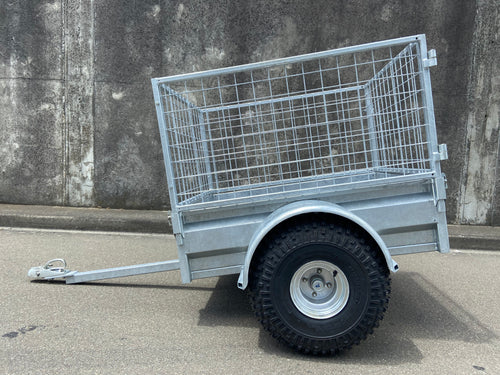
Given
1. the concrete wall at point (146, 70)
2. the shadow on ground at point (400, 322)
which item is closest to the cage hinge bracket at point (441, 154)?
the shadow on ground at point (400, 322)

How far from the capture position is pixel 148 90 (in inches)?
221

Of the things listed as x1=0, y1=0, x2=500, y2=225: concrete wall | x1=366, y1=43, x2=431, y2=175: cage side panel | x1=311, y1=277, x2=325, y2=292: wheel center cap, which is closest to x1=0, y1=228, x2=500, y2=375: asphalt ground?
x1=311, y1=277, x2=325, y2=292: wheel center cap

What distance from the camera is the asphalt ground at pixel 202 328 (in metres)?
2.20

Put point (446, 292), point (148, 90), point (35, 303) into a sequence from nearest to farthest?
point (35, 303) → point (446, 292) → point (148, 90)

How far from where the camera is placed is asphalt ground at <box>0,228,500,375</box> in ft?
7.20

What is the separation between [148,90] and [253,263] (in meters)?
4.16

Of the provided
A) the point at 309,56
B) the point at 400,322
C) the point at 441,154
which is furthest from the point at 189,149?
the point at 400,322

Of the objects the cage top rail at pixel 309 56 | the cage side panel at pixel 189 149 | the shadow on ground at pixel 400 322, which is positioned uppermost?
the cage top rail at pixel 309 56

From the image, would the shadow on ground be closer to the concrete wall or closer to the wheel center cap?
the wheel center cap

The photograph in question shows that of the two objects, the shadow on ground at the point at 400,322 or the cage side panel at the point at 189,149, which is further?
the cage side panel at the point at 189,149

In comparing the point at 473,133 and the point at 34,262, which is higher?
the point at 473,133

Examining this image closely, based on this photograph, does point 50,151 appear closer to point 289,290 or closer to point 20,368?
point 20,368

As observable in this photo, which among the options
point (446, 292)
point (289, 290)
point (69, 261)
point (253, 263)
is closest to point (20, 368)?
point (253, 263)

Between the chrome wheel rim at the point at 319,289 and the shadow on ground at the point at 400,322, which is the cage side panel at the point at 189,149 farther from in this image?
the chrome wheel rim at the point at 319,289
